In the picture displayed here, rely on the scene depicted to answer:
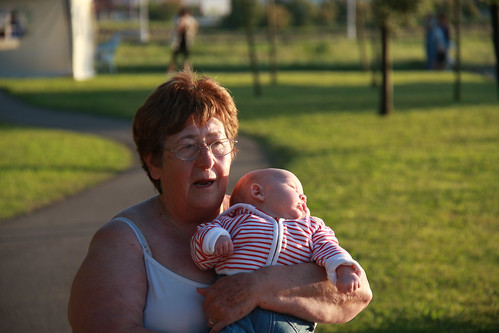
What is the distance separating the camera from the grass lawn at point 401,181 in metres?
5.26

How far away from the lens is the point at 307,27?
165 feet

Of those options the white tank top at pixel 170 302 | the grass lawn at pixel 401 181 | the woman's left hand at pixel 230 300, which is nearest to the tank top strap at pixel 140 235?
the white tank top at pixel 170 302

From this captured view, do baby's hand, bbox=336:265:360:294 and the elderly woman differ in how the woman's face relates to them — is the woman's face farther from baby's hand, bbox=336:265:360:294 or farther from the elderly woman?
baby's hand, bbox=336:265:360:294

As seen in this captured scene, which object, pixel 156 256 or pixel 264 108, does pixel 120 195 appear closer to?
pixel 156 256

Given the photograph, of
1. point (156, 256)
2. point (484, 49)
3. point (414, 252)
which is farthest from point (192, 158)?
point (484, 49)

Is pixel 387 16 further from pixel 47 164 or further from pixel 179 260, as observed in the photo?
pixel 179 260

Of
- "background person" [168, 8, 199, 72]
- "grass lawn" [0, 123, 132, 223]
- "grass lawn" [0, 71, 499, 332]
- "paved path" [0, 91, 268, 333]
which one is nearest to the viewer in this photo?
"paved path" [0, 91, 268, 333]

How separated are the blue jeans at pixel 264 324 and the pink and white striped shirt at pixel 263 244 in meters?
0.17

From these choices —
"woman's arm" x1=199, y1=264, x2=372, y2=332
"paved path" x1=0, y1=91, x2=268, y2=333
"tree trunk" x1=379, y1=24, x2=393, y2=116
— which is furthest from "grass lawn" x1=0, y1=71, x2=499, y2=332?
"woman's arm" x1=199, y1=264, x2=372, y2=332

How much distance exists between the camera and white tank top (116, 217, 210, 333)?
2.43 m

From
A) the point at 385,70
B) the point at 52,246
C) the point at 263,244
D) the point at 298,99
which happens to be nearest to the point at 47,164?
the point at 52,246

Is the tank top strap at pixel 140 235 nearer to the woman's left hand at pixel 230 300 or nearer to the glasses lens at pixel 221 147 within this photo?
the woman's left hand at pixel 230 300

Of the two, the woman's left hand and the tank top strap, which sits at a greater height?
the tank top strap

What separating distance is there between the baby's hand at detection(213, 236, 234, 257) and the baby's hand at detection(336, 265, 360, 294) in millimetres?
383
